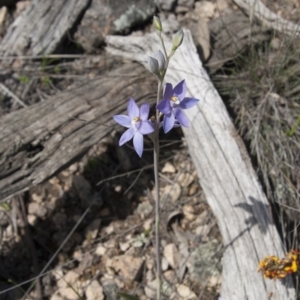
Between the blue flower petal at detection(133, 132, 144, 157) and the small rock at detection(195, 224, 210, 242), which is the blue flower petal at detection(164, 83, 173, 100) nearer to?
the blue flower petal at detection(133, 132, 144, 157)

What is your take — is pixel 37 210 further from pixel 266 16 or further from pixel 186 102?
pixel 266 16

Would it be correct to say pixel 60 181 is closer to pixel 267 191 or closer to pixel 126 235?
pixel 126 235

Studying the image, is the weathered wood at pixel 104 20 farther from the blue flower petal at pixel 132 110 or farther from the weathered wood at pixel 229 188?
the blue flower petal at pixel 132 110

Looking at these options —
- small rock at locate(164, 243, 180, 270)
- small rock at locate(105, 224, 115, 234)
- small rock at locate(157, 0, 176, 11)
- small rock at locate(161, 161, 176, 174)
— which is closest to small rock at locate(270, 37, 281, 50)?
small rock at locate(157, 0, 176, 11)

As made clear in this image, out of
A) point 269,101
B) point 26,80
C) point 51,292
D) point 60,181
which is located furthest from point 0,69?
point 269,101

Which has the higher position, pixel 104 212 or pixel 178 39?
pixel 178 39

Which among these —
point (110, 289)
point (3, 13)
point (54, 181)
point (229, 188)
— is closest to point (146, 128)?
point (229, 188)
